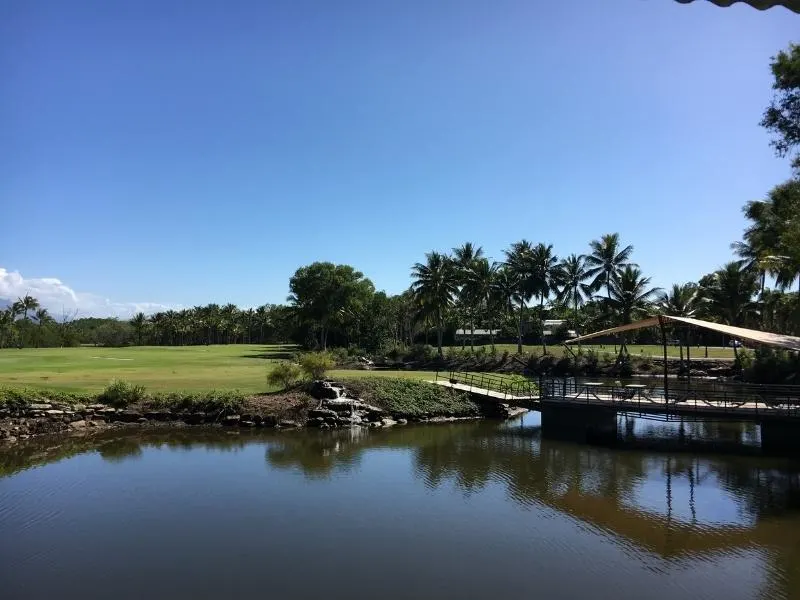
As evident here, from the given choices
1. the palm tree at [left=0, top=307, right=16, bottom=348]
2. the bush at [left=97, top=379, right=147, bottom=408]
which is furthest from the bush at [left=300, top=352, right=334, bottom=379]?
the palm tree at [left=0, top=307, right=16, bottom=348]

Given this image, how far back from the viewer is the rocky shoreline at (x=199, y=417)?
28469 millimetres

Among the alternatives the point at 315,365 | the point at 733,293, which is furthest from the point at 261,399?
the point at 733,293

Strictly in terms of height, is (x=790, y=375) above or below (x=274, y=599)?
above

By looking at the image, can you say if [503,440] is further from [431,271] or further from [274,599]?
[431,271]

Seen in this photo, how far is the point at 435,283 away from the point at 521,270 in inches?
439

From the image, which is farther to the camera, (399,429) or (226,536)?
(399,429)

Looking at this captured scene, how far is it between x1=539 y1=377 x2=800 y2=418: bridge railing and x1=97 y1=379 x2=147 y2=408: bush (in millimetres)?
23071

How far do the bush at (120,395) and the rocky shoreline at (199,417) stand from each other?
434 millimetres

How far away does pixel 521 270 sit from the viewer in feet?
226

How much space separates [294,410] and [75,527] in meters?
17.2

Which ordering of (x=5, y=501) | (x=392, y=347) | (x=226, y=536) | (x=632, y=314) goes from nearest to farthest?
(x=226, y=536), (x=5, y=501), (x=632, y=314), (x=392, y=347)

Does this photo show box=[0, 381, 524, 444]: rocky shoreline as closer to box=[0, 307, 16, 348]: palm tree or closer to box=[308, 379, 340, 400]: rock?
box=[308, 379, 340, 400]: rock

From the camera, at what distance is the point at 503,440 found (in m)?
28.7

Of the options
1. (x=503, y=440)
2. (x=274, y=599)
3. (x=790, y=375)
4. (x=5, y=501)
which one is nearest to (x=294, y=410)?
(x=503, y=440)
